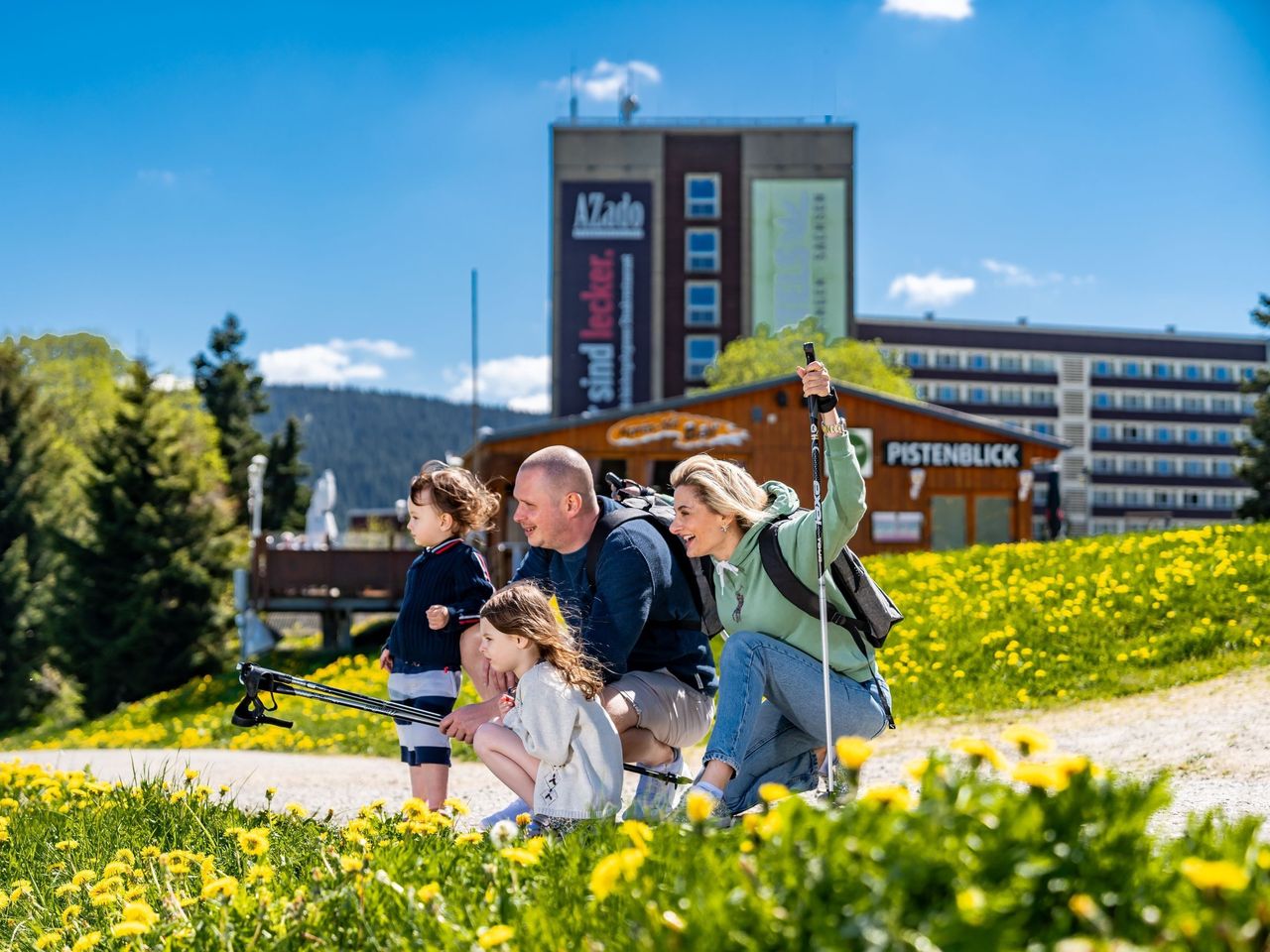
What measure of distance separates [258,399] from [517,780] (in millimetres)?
63210

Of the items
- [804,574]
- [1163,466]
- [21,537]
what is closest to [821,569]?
[804,574]

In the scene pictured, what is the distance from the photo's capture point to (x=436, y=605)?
200 inches

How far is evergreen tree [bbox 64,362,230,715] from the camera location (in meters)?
28.1

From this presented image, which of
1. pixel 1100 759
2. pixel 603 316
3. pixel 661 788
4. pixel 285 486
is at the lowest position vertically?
pixel 285 486

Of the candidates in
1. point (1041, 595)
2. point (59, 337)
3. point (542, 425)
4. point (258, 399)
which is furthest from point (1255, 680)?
point (258, 399)

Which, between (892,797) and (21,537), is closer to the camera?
(892,797)

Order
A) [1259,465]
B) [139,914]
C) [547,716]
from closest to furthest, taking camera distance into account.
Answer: [139,914]
[547,716]
[1259,465]

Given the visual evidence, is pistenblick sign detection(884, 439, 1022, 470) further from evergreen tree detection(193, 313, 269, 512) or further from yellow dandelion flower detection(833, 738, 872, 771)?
evergreen tree detection(193, 313, 269, 512)

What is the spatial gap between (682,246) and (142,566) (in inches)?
1602

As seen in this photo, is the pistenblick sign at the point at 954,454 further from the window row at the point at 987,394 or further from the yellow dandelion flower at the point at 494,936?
the window row at the point at 987,394

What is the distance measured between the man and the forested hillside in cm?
13960

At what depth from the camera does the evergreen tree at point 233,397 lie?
198ft

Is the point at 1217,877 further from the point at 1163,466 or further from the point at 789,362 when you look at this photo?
the point at 1163,466

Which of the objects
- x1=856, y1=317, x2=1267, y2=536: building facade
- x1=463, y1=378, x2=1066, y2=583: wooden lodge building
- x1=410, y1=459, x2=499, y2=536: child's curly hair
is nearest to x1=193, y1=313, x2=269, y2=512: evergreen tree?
x1=463, y1=378, x2=1066, y2=583: wooden lodge building
